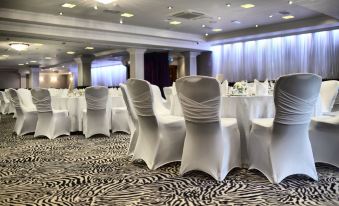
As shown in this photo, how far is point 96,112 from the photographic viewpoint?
6172 mm

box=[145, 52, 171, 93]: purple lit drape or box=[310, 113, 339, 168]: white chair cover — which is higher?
box=[145, 52, 171, 93]: purple lit drape

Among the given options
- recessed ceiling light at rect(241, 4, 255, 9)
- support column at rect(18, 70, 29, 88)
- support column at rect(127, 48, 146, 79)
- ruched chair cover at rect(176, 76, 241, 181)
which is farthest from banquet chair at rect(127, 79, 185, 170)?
support column at rect(18, 70, 29, 88)

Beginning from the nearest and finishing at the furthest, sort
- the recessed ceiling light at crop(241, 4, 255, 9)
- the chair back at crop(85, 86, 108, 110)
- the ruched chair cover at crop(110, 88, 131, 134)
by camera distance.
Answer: the chair back at crop(85, 86, 108, 110)
the ruched chair cover at crop(110, 88, 131, 134)
the recessed ceiling light at crop(241, 4, 255, 9)

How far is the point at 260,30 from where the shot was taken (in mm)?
14734

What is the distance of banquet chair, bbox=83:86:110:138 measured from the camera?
6.08 m

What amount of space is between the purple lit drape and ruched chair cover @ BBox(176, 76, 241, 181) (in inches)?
682

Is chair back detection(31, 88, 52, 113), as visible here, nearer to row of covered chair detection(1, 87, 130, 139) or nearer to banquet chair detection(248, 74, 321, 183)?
row of covered chair detection(1, 87, 130, 139)

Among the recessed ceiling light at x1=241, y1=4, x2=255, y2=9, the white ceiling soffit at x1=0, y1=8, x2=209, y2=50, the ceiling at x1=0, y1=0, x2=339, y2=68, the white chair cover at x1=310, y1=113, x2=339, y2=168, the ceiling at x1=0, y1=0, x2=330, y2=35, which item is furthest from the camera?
the white ceiling soffit at x1=0, y1=8, x2=209, y2=50

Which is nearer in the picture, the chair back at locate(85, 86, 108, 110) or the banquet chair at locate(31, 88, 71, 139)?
the chair back at locate(85, 86, 108, 110)

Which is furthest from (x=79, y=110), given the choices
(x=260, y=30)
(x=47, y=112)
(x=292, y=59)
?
(x=292, y=59)

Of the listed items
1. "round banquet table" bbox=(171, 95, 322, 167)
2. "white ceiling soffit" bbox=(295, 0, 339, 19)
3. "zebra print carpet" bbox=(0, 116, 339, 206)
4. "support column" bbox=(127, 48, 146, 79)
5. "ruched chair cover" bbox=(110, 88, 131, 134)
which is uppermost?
"white ceiling soffit" bbox=(295, 0, 339, 19)

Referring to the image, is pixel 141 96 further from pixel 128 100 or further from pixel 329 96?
pixel 329 96

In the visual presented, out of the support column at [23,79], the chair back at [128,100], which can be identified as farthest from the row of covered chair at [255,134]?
the support column at [23,79]

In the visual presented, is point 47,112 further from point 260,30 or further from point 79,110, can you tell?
point 260,30
